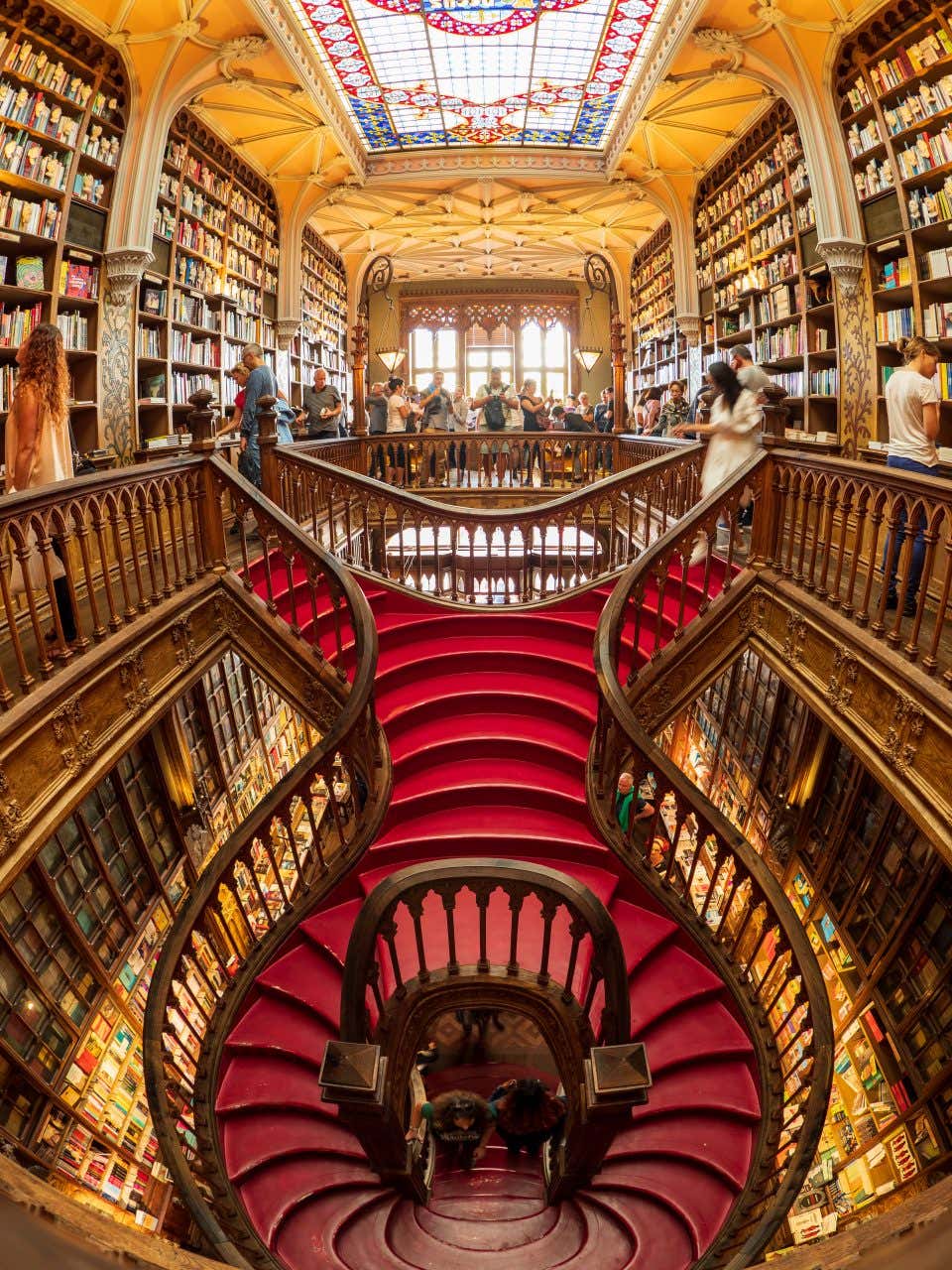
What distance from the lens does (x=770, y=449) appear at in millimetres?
4453

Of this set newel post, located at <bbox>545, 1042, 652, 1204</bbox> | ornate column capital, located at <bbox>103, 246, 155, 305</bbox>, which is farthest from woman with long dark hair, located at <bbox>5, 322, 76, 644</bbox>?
ornate column capital, located at <bbox>103, 246, 155, 305</bbox>

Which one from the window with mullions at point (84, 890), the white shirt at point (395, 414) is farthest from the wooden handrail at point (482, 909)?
the white shirt at point (395, 414)

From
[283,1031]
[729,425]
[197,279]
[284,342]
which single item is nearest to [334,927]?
[283,1031]

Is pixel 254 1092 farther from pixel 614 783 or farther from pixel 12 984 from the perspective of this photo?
pixel 614 783

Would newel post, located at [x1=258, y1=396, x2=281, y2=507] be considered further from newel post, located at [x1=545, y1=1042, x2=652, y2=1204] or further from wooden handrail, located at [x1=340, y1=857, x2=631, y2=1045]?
newel post, located at [x1=545, y1=1042, x2=652, y2=1204]

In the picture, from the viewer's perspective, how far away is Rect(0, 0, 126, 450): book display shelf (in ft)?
17.5

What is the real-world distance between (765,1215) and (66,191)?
7.17 m

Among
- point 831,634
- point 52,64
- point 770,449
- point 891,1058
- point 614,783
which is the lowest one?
point 891,1058

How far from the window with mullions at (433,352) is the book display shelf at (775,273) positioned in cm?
872

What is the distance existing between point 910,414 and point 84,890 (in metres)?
4.79

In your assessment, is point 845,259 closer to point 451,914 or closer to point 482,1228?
point 451,914

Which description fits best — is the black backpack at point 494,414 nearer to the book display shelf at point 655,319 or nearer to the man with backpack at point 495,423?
the man with backpack at point 495,423

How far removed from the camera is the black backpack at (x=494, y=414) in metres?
9.18

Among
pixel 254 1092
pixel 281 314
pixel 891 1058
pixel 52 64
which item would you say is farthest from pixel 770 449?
pixel 281 314
